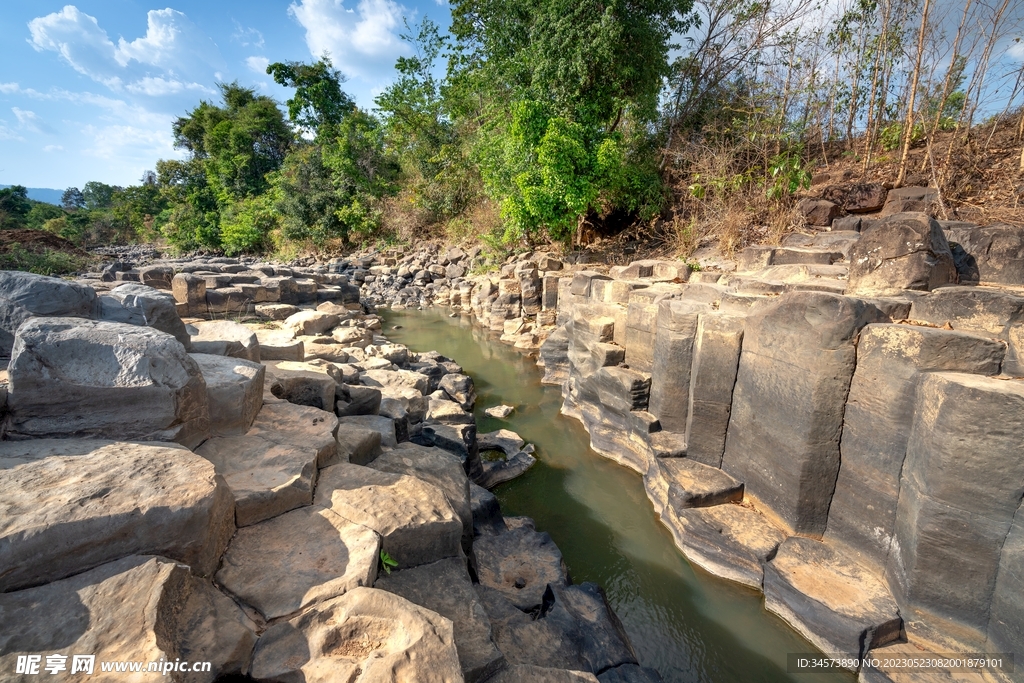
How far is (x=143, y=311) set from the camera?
12.6ft

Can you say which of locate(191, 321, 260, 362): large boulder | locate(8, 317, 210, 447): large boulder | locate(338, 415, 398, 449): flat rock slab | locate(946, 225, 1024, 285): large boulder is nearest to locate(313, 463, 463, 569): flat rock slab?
locate(8, 317, 210, 447): large boulder

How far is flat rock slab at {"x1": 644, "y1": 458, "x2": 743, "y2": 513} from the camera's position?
430 cm

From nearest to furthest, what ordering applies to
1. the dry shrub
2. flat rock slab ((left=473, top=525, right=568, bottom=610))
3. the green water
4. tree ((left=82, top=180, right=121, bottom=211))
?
the green water
flat rock slab ((left=473, top=525, right=568, bottom=610))
the dry shrub
tree ((left=82, top=180, right=121, bottom=211))

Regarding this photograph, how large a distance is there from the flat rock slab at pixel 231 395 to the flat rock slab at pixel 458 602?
5.23 feet

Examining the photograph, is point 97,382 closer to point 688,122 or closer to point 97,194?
point 688,122

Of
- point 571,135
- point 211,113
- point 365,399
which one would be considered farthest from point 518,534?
point 211,113

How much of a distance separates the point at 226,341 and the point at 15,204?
3820cm

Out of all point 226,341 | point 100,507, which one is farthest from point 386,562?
point 226,341

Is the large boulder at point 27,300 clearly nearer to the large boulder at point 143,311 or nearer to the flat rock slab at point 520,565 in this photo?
the large boulder at point 143,311

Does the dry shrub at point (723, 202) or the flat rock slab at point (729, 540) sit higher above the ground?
the dry shrub at point (723, 202)

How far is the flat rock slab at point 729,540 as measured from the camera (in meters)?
3.75

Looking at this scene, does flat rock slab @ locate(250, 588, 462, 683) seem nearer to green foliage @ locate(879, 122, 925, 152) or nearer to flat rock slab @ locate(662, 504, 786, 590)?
flat rock slab @ locate(662, 504, 786, 590)

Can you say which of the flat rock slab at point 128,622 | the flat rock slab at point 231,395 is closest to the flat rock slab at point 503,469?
the flat rock slab at point 231,395

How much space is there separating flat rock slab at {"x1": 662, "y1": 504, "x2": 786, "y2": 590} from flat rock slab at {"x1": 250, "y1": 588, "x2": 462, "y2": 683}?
9.43 feet
